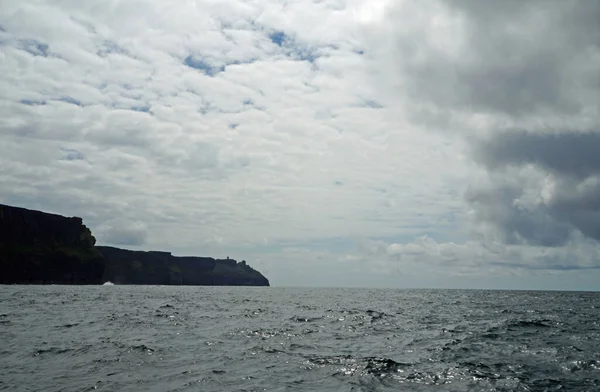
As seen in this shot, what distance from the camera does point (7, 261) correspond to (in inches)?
7402

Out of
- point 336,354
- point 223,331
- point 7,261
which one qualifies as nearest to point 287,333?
point 223,331

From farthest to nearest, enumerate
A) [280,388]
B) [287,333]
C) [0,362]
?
1. [287,333]
2. [0,362]
3. [280,388]

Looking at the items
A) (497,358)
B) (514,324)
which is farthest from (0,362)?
(514,324)

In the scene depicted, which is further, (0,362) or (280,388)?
(0,362)

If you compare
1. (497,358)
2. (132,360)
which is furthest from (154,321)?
(497,358)

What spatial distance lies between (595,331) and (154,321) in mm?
37977

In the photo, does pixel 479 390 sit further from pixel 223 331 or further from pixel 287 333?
pixel 223 331

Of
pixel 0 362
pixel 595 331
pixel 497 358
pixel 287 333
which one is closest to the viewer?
pixel 0 362

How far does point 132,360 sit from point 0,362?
225 inches

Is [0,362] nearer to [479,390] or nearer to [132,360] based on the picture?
[132,360]

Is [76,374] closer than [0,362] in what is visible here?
Yes

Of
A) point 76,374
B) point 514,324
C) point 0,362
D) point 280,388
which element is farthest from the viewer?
point 514,324

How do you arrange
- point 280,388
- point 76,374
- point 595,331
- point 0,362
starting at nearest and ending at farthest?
point 280,388 < point 76,374 < point 0,362 < point 595,331

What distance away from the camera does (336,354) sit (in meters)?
26.8
